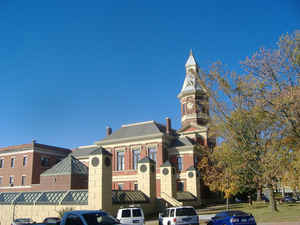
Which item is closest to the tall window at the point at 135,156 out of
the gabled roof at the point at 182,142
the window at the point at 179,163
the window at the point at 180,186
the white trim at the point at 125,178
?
the white trim at the point at 125,178

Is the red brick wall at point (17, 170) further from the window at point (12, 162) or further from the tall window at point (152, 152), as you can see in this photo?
the tall window at point (152, 152)

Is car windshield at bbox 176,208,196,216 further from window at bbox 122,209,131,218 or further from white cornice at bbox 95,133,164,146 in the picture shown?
white cornice at bbox 95,133,164,146

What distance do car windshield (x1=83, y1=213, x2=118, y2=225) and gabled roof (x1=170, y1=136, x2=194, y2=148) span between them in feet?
124

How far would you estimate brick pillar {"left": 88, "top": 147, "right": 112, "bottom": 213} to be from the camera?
23422 mm

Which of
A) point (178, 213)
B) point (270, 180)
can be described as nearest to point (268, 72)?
point (270, 180)

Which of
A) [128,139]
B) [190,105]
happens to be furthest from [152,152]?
[190,105]

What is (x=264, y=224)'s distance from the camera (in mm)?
19031

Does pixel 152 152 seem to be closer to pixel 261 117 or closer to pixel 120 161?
pixel 120 161

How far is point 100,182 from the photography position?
23.6 metres

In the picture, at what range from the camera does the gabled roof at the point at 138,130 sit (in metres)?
49.5

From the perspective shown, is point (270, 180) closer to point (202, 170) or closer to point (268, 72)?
point (268, 72)

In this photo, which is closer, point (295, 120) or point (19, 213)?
point (295, 120)

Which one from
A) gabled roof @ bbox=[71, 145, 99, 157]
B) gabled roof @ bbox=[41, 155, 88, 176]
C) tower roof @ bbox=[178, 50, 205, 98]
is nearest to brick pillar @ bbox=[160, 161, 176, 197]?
gabled roof @ bbox=[41, 155, 88, 176]

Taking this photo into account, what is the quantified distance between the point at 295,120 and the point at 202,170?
90.2ft
